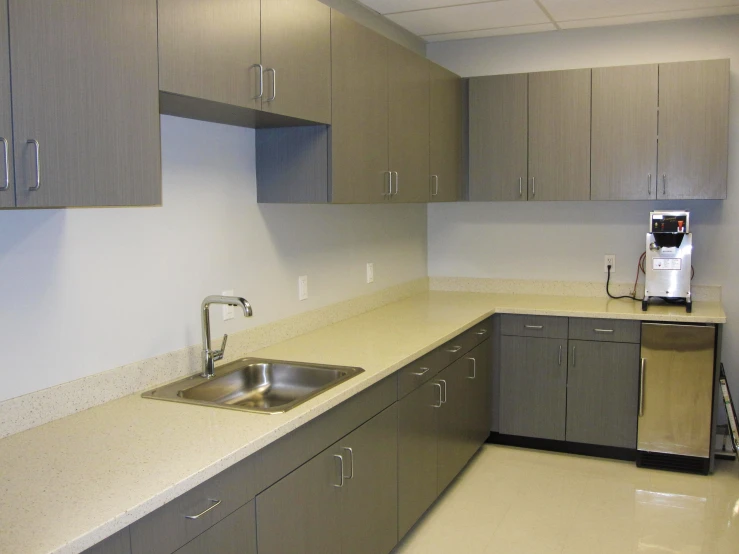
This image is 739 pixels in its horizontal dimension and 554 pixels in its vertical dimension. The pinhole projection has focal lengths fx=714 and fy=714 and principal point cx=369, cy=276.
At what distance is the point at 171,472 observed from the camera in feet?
5.50

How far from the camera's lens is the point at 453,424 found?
3.58 metres

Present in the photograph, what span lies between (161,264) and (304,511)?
97cm

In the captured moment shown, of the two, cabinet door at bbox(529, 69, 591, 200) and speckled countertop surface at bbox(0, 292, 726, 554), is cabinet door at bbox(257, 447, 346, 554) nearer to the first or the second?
speckled countertop surface at bbox(0, 292, 726, 554)

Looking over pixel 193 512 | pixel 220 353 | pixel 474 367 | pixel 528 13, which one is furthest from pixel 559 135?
pixel 193 512

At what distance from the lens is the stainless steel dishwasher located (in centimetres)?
381

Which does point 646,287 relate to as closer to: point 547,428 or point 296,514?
point 547,428

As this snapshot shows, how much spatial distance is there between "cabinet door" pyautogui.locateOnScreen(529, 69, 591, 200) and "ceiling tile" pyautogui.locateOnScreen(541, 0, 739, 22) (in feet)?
1.16

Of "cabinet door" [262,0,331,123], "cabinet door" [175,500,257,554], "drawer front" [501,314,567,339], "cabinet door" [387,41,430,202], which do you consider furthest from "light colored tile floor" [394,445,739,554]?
"cabinet door" [262,0,331,123]

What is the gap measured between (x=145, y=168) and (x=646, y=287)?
10.4 ft

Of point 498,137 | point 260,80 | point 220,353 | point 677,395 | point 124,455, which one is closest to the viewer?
point 124,455

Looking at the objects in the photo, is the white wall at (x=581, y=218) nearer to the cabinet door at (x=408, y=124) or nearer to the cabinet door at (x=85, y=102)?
the cabinet door at (x=408, y=124)

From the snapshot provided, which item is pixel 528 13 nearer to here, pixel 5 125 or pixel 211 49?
pixel 211 49

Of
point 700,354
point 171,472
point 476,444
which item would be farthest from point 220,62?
point 700,354

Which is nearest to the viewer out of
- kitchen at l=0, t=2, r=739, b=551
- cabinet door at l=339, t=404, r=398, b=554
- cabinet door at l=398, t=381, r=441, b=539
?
kitchen at l=0, t=2, r=739, b=551
